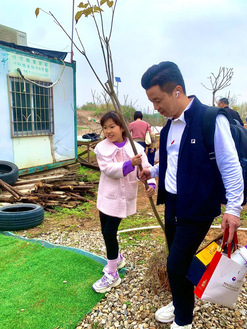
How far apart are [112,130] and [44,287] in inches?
67.6

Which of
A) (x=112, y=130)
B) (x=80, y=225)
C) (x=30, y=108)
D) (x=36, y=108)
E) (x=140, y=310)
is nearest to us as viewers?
(x=140, y=310)

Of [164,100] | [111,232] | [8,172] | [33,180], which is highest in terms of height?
[164,100]

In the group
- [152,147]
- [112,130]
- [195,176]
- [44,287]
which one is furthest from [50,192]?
[195,176]

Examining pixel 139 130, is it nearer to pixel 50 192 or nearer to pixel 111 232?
pixel 50 192

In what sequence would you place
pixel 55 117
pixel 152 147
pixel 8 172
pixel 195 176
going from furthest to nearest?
pixel 55 117
pixel 152 147
pixel 8 172
pixel 195 176

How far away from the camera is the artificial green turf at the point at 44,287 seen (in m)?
2.22

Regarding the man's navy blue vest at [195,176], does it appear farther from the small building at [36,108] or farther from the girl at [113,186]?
the small building at [36,108]

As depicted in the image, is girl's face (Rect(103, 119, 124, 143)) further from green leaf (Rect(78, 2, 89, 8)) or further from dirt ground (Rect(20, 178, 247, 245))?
dirt ground (Rect(20, 178, 247, 245))

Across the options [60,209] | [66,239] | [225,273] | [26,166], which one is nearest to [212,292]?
[225,273]

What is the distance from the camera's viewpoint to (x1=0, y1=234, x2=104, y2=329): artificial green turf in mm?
2221

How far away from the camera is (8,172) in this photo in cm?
631

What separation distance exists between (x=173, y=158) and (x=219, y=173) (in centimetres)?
33

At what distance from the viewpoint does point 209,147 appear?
1605mm

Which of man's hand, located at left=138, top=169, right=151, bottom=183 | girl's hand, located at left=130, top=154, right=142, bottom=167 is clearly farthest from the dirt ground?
girl's hand, located at left=130, top=154, right=142, bottom=167
